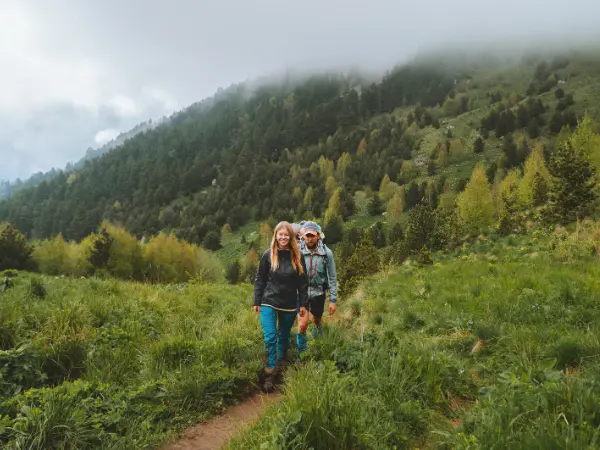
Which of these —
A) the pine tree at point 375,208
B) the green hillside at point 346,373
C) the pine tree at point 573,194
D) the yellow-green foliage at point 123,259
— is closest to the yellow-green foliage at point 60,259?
the yellow-green foliage at point 123,259

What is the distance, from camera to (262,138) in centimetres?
15975

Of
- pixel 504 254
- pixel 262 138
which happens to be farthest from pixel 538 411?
pixel 262 138

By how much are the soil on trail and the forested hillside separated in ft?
264

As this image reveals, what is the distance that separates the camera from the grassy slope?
2.50 m

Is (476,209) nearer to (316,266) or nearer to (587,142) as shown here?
(587,142)

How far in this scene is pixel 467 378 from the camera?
419 cm

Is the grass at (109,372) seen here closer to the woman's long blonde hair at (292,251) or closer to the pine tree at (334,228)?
the woman's long blonde hair at (292,251)

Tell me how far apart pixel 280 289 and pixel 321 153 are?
13564cm

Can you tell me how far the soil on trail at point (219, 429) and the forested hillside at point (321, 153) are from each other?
80.5m

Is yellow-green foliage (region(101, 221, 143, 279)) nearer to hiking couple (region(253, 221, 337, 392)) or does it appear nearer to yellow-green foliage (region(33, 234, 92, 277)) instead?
yellow-green foliage (region(33, 234, 92, 277))

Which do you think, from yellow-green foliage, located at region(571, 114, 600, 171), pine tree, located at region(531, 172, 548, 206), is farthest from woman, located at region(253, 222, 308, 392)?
yellow-green foliage, located at region(571, 114, 600, 171)

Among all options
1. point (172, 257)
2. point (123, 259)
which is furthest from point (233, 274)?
point (123, 259)

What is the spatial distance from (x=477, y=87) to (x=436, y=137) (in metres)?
65.3

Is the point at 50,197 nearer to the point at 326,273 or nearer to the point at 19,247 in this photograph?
the point at 19,247
